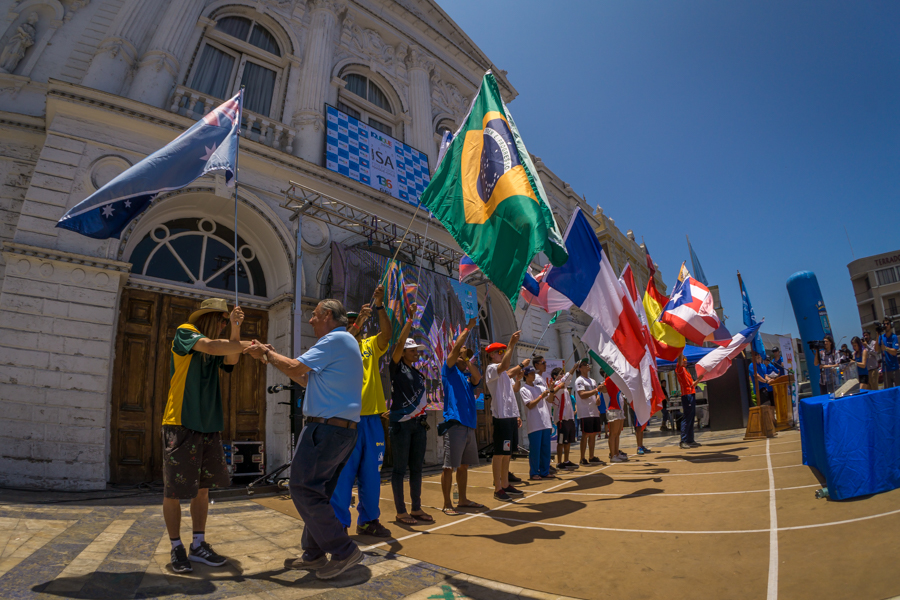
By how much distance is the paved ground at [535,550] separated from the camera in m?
2.40

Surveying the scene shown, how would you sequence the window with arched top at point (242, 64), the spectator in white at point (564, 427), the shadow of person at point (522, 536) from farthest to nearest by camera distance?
the window with arched top at point (242, 64) → the spectator in white at point (564, 427) → the shadow of person at point (522, 536)

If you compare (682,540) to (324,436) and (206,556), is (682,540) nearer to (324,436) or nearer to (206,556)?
(324,436)

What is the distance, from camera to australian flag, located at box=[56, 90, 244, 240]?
3.92 meters

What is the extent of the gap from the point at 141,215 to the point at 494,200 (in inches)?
262

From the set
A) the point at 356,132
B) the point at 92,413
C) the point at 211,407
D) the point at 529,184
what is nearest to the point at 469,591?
the point at 211,407

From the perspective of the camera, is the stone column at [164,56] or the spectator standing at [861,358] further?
the spectator standing at [861,358]

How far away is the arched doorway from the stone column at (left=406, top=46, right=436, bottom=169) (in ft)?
20.0

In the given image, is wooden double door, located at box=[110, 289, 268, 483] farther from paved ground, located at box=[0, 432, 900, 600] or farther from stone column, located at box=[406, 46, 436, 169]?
stone column, located at box=[406, 46, 436, 169]

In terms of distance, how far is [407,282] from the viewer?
33.0ft

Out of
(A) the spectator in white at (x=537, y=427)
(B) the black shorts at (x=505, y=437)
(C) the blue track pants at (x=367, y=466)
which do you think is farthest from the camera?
(A) the spectator in white at (x=537, y=427)

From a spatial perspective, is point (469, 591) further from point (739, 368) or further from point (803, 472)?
point (739, 368)

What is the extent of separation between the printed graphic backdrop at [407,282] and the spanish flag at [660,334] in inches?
172

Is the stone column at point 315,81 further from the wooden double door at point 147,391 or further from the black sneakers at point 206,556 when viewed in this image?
the black sneakers at point 206,556

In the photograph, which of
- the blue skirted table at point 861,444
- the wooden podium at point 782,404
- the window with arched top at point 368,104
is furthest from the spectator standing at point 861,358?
the window with arched top at point 368,104
